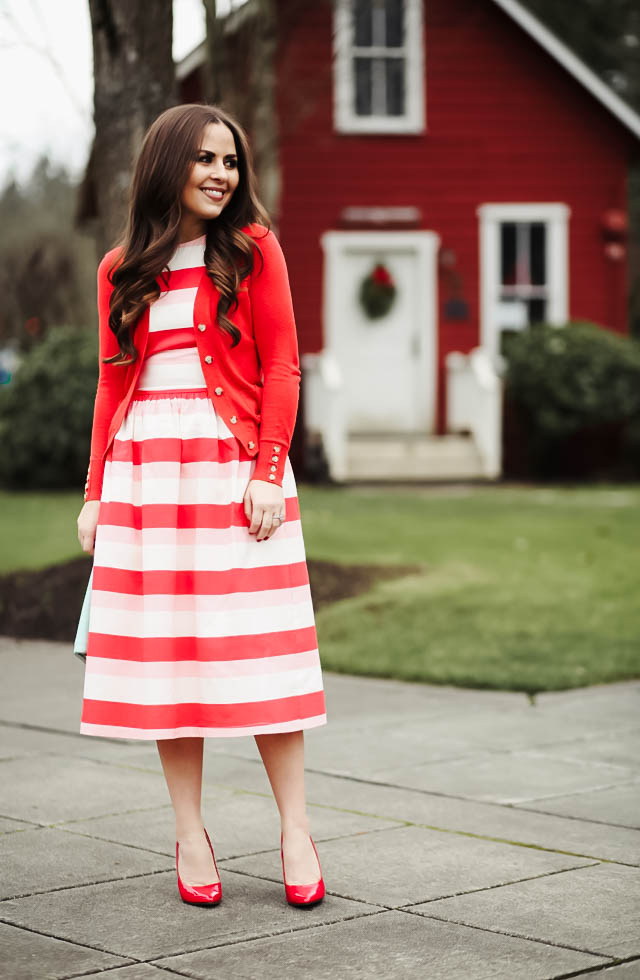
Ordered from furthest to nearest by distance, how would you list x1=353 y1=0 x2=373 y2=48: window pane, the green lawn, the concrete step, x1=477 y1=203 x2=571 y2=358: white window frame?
x1=353 y1=0 x2=373 y2=48: window pane, x1=477 y1=203 x2=571 y2=358: white window frame, the concrete step, the green lawn

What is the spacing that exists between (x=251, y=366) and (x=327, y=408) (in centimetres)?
1335

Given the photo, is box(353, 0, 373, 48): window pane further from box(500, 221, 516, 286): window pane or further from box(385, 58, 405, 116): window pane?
box(500, 221, 516, 286): window pane

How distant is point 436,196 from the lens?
60.6 feet

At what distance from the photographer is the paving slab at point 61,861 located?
3.71 m

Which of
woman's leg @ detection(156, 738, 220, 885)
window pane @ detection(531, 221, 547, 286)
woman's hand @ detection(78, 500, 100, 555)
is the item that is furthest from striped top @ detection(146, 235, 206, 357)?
window pane @ detection(531, 221, 547, 286)

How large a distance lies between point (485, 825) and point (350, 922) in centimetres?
99

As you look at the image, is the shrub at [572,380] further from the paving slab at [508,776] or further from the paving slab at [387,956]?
the paving slab at [387,956]

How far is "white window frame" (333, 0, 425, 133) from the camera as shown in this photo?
1833 cm

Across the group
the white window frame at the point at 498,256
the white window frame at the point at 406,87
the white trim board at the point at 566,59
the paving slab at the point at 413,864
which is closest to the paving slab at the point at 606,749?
the paving slab at the point at 413,864

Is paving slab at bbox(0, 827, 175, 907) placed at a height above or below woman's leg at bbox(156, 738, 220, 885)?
below

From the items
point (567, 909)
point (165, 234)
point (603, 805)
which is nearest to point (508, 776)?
point (603, 805)

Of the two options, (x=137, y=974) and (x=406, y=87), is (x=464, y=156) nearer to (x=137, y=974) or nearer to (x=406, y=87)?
(x=406, y=87)

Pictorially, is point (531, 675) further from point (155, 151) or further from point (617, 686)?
point (155, 151)

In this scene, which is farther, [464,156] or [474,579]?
[464,156]
